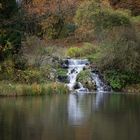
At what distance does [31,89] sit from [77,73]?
6.27 meters

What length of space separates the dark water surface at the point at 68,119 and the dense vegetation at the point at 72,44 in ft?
13.9

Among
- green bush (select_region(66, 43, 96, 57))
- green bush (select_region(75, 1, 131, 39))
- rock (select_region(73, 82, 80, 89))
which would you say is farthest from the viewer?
green bush (select_region(75, 1, 131, 39))

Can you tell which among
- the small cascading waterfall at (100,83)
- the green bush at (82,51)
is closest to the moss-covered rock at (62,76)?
the small cascading waterfall at (100,83)

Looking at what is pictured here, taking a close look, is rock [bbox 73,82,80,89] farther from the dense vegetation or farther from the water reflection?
the water reflection

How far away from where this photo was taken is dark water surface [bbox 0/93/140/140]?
13.5 m

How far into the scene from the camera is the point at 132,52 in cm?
3136

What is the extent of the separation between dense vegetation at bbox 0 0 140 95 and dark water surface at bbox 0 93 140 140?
167 inches

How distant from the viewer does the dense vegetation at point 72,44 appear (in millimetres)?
27406

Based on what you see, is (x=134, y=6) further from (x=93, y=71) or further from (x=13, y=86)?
(x=13, y=86)

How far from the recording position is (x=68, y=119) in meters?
16.9

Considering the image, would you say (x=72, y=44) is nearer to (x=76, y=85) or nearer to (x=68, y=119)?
(x=76, y=85)

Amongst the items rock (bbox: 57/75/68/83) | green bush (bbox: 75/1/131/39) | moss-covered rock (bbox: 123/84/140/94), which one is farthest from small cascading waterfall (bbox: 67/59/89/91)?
green bush (bbox: 75/1/131/39)

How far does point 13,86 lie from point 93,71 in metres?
8.05

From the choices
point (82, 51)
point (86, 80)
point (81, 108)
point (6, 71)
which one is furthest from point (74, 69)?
point (81, 108)
